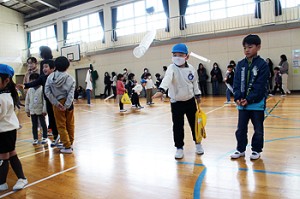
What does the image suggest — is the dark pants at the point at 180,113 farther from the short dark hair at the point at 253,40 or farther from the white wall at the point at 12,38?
the white wall at the point at 12,38

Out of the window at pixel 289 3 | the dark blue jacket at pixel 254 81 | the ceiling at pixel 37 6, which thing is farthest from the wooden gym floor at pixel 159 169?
the ceiling at pixel 37 6

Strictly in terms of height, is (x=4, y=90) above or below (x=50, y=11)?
below

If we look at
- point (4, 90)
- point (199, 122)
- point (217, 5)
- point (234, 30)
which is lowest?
point (199, 122)

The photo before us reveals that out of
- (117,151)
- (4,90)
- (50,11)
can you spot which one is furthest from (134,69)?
(4,90)

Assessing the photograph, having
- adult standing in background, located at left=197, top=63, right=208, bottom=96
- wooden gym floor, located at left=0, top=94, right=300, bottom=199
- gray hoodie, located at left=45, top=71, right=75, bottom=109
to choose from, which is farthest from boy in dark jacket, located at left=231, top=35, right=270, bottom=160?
adult standing in background, located at left=197, top=63, right=208, bottom=96

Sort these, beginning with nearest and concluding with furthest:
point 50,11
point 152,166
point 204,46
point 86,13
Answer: point 152,166 < point 204,46 < point 86,13 < point 50,11

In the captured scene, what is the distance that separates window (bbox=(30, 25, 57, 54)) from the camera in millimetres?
19125

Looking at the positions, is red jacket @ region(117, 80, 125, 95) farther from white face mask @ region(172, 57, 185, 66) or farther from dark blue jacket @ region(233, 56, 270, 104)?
dark blue jacket @ region(233, 56, 270, 104)

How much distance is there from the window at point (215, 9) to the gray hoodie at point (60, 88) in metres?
10.4

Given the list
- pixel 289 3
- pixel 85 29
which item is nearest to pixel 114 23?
pixel 85 29

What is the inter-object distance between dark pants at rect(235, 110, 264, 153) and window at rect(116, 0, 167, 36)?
38.5 feet

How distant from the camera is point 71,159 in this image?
331 centimetres

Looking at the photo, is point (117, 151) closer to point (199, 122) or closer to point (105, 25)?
point (199, 122)

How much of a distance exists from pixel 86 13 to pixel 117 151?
15.2m
